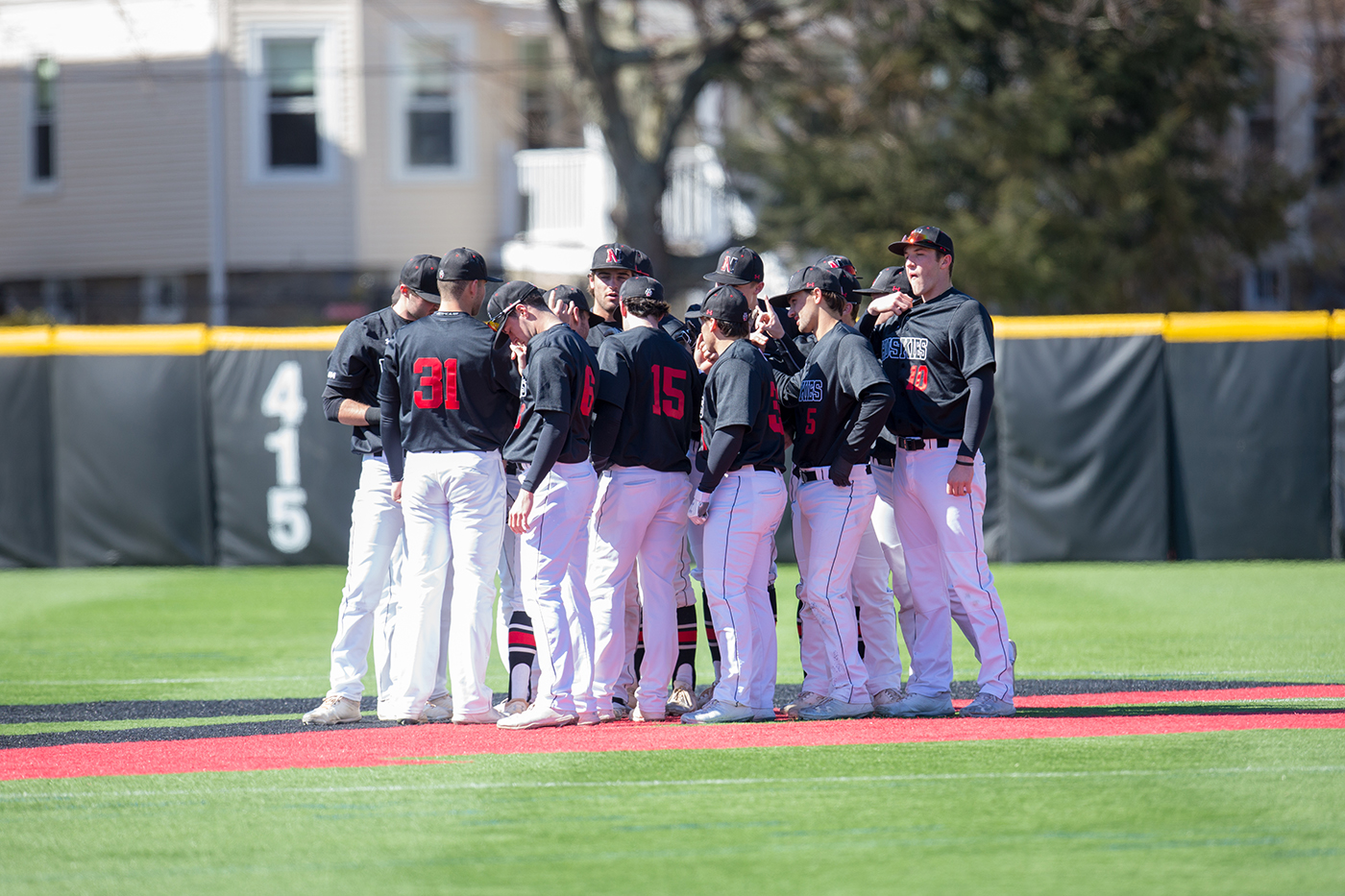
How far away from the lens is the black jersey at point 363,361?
7289mm

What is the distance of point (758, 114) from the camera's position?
20.7m

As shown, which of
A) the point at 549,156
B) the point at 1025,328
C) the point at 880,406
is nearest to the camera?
the point at 880,406

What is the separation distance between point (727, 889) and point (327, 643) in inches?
253

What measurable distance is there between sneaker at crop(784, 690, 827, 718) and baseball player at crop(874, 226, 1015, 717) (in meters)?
0.34

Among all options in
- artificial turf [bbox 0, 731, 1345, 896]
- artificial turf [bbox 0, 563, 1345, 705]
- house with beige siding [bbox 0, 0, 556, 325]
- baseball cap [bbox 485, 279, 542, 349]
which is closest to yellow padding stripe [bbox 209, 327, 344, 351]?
artificial turf [bbox 0, 563, 1345, 705]

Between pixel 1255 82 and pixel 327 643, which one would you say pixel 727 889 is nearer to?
pixel 327 643

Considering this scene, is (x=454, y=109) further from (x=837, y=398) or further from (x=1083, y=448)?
(x=837, y=398)

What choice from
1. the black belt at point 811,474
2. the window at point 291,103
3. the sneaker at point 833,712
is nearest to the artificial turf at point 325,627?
the sneaker at point 833,712

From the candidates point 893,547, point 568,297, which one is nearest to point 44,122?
point 568,297

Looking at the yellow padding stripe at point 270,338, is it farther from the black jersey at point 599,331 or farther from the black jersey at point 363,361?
the black jersey at point 599,331

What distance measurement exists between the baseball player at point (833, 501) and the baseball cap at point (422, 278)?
195 cm

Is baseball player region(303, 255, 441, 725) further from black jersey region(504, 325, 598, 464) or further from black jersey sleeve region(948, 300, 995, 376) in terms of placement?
black jersey sleeve region(948, 300, 995, 376)

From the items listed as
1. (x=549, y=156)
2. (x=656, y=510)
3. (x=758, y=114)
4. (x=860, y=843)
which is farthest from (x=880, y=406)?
(x=549, y=156)

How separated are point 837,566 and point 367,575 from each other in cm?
237
